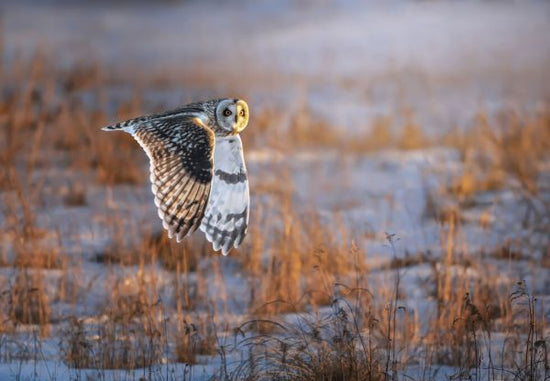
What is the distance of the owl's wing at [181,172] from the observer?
4457 mm

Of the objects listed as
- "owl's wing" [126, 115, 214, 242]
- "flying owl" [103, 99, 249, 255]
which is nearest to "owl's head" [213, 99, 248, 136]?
"flying owl" [103, 99, 249, 255]

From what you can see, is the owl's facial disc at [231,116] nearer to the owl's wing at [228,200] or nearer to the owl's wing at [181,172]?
the owl's wing at [228,200]

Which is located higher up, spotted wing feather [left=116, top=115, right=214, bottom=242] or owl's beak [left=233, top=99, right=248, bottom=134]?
owl's beak [left=233, top=99, right=248, bottom=134]

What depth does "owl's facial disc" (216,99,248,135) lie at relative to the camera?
5.20 metres

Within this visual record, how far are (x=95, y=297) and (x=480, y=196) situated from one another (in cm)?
465

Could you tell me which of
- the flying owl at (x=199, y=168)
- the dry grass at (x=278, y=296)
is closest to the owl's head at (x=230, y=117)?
the flying owl at (x=199, y=168)

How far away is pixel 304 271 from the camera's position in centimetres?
604

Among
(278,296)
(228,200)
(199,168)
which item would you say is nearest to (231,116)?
(228,200)

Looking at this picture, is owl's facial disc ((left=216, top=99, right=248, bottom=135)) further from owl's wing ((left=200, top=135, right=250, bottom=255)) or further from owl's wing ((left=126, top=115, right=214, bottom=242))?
owl's wing ((left=126, top=115, right=214, bottom=242))

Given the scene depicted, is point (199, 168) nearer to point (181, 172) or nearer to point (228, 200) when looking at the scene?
point (181, 172)

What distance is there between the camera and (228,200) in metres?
5.16

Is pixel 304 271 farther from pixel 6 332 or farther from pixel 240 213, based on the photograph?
pixel 6 332

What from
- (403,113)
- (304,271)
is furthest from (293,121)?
(304,271)

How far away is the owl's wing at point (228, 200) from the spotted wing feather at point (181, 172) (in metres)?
0.45
